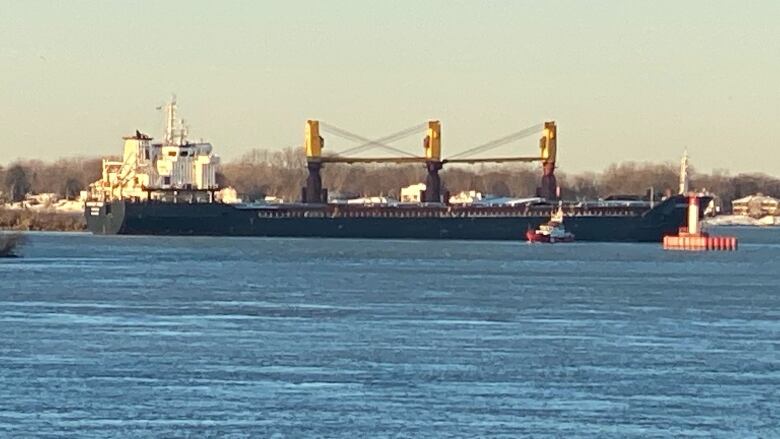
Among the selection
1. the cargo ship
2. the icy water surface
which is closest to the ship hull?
the cargo ship

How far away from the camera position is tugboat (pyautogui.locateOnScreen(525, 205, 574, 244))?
101m

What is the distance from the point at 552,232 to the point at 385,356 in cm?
7266

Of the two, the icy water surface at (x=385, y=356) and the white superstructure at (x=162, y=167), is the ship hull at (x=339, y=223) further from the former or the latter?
the icy water surface at (x=385, y=356)

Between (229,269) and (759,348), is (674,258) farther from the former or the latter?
(759,348)

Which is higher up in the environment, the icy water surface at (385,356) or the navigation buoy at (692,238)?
the navigation buoy at (692,238)

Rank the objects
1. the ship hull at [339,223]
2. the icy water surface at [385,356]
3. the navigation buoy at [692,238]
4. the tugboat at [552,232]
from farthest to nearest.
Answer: the ship hull at [339,223]
the tugboat at [552,232]
the navigation buoy at [692,238]
the icy water surface at [385,356]

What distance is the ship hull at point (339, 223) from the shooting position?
340 feet

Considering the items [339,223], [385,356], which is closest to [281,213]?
[339,223]

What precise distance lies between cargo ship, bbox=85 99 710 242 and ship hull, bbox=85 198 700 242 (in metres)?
0.05

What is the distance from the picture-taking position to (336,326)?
35156 mm

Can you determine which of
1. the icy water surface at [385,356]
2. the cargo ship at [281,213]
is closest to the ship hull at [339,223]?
the cargo ship at [281,213]

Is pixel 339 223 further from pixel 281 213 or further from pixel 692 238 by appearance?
pixel 692 238

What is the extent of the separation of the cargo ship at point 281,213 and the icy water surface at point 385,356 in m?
45.5

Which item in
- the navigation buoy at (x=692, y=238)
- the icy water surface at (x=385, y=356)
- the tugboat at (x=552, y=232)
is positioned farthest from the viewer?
the tugboat at (x=552, y=232)
